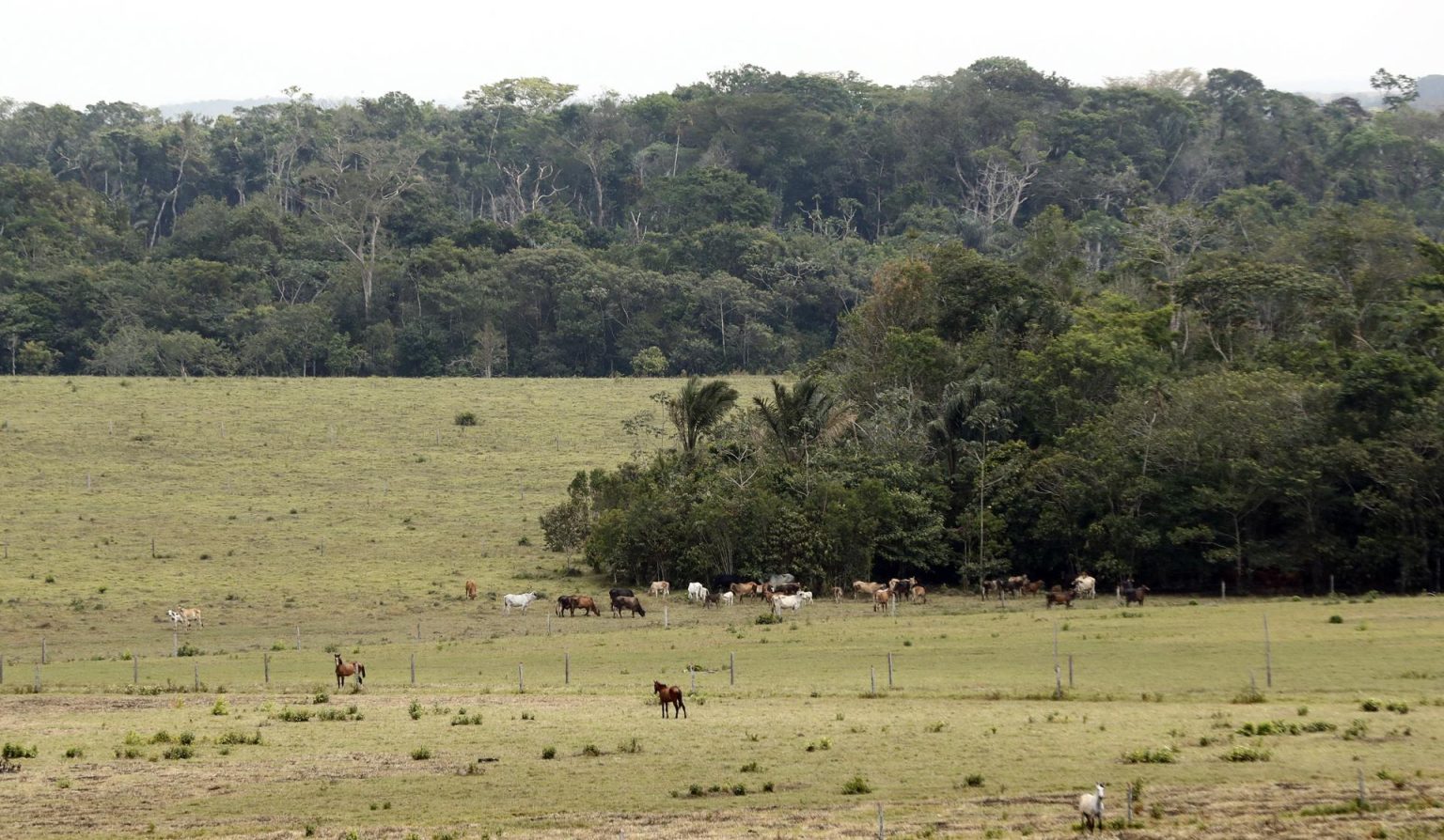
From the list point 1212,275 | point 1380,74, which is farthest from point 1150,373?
point 1380,74

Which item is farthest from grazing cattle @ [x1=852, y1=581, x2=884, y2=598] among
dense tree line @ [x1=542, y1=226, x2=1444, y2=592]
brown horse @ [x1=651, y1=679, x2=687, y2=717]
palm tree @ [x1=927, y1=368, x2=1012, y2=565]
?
brown horse @ [x1=651, y1=679, x2=687, y2=717]

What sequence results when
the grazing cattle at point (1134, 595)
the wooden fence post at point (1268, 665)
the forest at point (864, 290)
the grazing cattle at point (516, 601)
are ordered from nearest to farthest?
1. the wooden fence post at point (1268, 665)
2. the grazing cattle at point (1134, 595)
3. the grazing cattle at point (516, 601)
4. the forest at point (864, 290)

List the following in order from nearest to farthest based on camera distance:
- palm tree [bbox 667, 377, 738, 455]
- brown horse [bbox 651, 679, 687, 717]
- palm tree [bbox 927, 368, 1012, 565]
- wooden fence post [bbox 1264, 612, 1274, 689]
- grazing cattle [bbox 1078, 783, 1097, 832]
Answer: grazing cattle [bbox 1078, 783, 1097, 832] → brown horse [bbox 651, 679, 687, 717] → wooden fence post [bbox 1264, 612, 1274, 689] → palm tree [bbox 927, 368, 1012, 565] → palm tree [bbox 667, 377, 738, 455]

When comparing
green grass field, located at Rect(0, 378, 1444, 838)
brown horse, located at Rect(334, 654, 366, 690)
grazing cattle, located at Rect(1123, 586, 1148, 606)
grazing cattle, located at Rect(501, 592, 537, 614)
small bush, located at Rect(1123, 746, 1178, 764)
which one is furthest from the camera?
grazing cattle, located at Rect(501, 592, 537, 614)

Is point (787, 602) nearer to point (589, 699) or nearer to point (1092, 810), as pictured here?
point (589, 699)

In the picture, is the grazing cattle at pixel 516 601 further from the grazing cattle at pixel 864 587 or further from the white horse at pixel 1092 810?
the white horse at pixel 1092 810

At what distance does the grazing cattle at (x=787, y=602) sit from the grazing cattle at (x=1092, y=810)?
2646cm

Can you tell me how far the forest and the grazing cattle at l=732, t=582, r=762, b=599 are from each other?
2.35 meters

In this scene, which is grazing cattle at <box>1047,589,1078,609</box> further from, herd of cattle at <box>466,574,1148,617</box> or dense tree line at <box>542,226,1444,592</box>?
dense tree line at <box>542,226,1444,592</box>

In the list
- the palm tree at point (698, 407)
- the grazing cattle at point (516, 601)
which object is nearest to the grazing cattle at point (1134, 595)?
the palm tree at point (698, 407)

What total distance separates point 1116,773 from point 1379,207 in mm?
68678

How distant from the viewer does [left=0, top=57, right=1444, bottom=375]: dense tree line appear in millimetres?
107312

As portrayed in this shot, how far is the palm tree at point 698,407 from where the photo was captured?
200ft

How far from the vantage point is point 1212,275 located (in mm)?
66875
